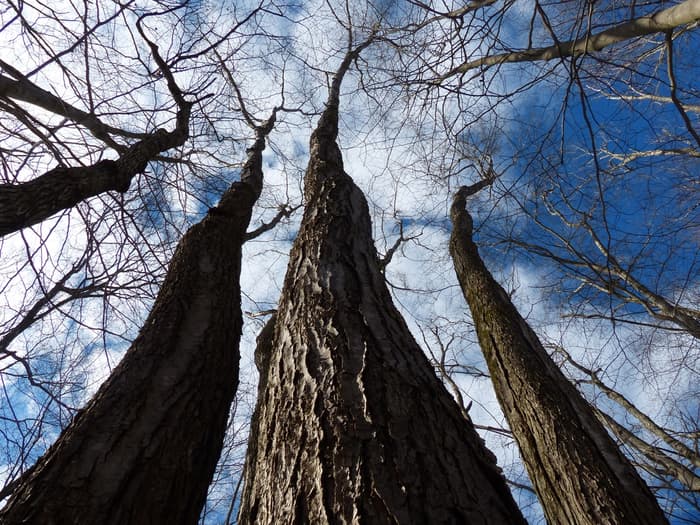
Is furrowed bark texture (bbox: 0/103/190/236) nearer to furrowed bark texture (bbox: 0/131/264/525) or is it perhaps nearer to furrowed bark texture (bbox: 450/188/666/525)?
furrowed bark texture (bbox: 0/131/264/525)

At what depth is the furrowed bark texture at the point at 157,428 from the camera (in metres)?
1.28

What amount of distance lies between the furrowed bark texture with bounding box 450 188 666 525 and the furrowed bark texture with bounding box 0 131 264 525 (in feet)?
6.62

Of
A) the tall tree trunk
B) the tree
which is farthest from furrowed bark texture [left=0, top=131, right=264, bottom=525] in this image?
the tall tree trunk

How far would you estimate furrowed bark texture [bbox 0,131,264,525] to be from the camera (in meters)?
1.28

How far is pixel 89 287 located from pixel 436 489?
3.30m

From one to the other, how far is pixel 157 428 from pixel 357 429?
0.93 metres

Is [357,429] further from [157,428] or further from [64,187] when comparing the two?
[64,187]

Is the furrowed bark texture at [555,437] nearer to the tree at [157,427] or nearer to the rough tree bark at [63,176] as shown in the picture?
the tree at [157,427]

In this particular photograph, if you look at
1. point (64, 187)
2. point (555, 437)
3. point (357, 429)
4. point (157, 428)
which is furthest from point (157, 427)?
point (555, 437)

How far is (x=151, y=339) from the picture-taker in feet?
6.52

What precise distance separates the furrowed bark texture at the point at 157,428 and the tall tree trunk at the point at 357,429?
1.18ft

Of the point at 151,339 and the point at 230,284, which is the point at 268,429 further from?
the point at 230,284

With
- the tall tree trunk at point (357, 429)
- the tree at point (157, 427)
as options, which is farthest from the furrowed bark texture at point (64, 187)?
the tall tree trunk at point (357, 429)

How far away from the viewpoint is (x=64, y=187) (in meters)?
2.64
